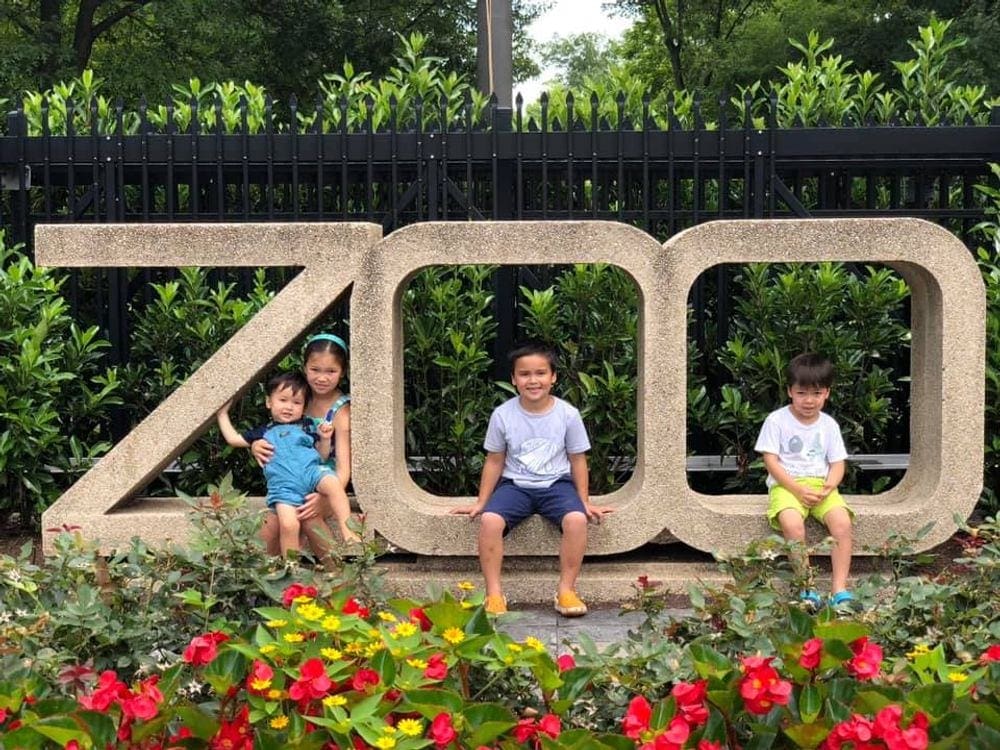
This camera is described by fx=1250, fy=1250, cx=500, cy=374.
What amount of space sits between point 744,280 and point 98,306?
3302mm

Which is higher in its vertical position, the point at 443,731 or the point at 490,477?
the point at 490,477

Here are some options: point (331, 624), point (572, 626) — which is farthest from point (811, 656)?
point (572, 626)

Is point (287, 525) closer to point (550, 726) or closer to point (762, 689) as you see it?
point (550, 726)

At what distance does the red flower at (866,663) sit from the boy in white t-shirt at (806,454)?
2471mm

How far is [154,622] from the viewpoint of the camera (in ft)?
9.73

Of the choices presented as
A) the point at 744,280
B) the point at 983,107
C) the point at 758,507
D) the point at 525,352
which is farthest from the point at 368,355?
the point at 983,107

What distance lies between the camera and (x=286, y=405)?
528 centimetres

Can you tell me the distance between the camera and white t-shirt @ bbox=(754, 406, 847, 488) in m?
5.14

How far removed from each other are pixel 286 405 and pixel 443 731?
3.12 metres

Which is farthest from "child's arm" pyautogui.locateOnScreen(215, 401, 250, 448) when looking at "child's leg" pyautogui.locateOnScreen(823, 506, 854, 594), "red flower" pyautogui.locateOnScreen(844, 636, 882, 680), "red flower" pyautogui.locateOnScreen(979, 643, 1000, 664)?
"red flower" pyautogui.locateOnScreen(979, 643, 1000, 664)

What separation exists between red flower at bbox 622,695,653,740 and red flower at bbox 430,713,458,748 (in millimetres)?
331

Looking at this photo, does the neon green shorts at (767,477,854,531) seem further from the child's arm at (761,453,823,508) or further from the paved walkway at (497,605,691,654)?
the paved walkway at (497,605,691,654)

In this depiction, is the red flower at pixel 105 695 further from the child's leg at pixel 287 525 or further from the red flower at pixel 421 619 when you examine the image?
the child's leg at pixel 287 525

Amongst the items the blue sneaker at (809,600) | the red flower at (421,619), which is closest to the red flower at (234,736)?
the red flower at (421,619)
